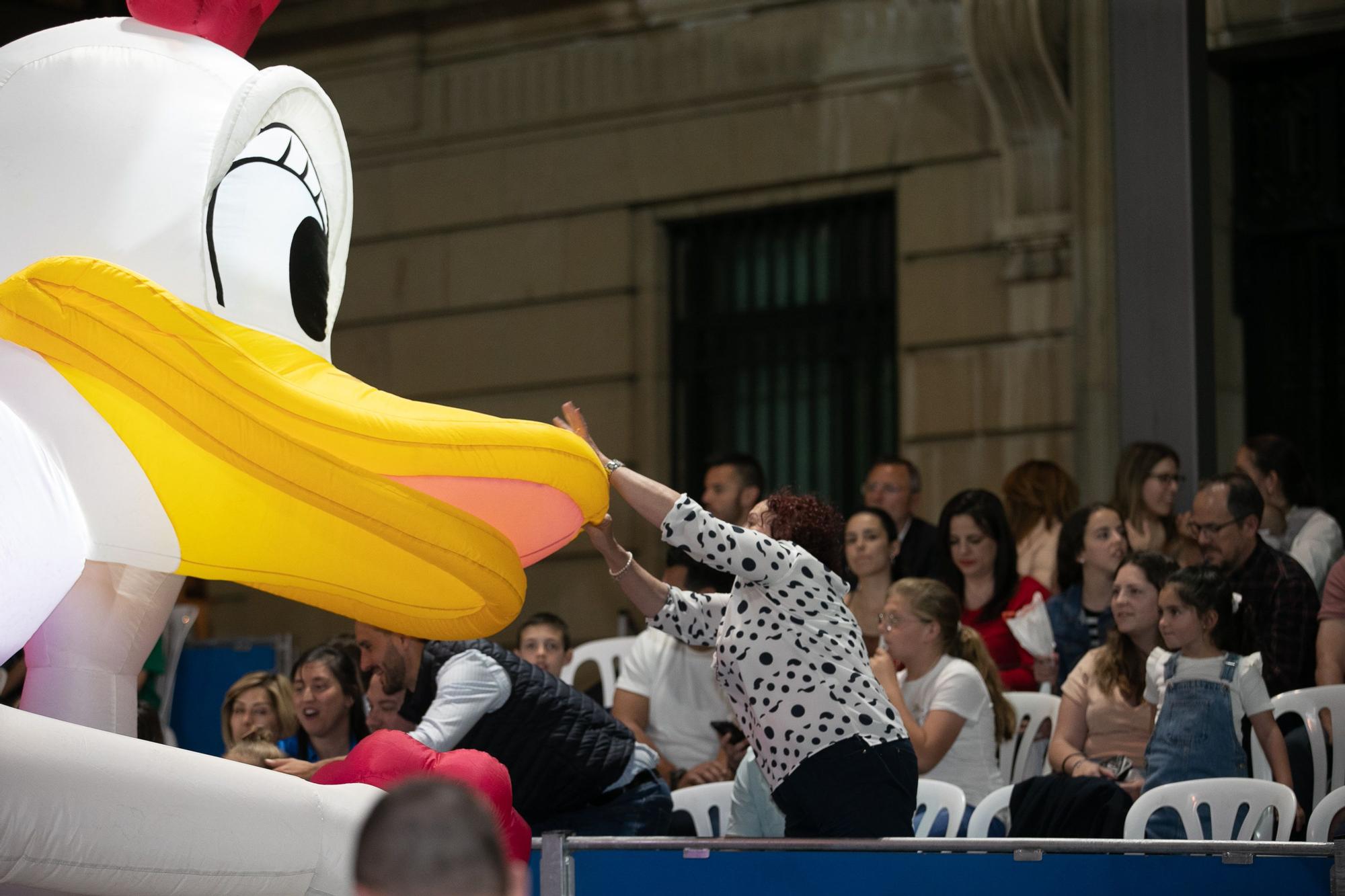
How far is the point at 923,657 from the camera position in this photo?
597 cm

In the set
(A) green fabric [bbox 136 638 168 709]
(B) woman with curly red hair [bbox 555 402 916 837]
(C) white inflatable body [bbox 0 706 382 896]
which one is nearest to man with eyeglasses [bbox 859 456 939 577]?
(B) woman with curly red hair [bbox 555 402 916 837]

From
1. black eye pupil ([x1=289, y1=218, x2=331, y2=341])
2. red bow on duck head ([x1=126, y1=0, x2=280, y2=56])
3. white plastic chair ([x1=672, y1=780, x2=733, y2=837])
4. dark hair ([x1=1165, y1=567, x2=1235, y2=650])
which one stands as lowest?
white plastic chair ([x1=672, y1=780, x2=733, y2=837])

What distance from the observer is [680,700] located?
654 centimetres

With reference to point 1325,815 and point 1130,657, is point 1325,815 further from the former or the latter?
point 1130,657

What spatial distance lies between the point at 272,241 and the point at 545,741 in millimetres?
1866

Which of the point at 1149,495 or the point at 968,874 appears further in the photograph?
the point at 1149,495

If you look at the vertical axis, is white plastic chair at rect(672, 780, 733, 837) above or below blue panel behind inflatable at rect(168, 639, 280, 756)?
below

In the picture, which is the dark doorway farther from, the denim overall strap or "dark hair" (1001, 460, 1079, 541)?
the denim overall strap

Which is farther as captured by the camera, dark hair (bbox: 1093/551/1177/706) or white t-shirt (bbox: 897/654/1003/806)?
dark hair (bbox: 1093/551/1177/706)

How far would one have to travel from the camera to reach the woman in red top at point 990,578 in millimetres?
6668

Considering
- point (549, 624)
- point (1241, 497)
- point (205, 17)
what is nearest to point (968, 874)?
point (205, 17)

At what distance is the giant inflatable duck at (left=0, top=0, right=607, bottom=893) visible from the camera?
11.6 feet

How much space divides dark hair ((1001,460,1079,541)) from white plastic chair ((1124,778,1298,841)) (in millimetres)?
2440

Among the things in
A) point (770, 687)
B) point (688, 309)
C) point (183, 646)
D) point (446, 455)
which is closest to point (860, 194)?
point (688, 309)
